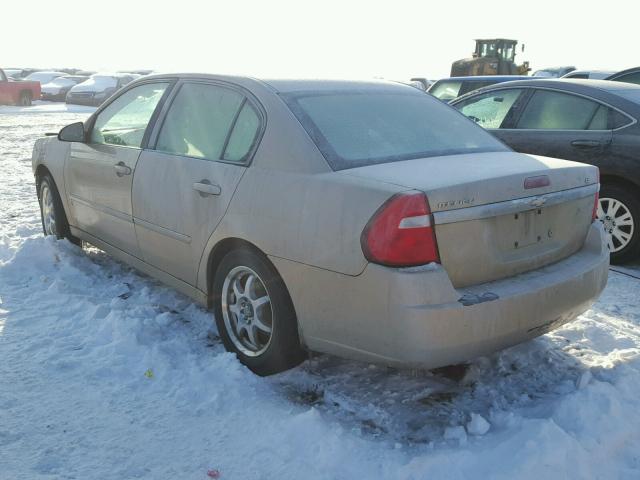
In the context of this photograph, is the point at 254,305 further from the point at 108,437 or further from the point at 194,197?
the point at 108,437

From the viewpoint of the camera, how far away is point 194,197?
11.6ft

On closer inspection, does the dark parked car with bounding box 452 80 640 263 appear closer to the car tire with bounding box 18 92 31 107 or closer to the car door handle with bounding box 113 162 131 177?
the car door handle with bounding box 113 162 131 177

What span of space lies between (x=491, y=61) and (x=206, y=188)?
22776 mm

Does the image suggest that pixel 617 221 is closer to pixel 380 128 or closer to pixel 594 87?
pixel 594 87

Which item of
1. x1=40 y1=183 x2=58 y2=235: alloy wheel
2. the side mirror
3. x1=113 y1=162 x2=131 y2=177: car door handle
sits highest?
the side mirror

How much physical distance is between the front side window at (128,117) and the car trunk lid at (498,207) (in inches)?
75.2

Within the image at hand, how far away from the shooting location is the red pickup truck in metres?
25.7

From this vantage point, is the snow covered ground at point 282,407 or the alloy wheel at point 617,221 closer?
the snow covered ground at point 282,407

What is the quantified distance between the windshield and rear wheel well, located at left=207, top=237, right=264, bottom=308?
369 inches

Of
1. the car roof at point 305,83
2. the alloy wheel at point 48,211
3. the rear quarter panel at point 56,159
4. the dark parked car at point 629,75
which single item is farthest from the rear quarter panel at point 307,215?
the dark parked car at point 629,75

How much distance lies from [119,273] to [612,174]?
3.97 metres

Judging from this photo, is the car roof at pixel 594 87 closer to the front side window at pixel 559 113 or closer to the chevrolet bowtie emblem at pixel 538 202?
the front side window at pixel 559 113

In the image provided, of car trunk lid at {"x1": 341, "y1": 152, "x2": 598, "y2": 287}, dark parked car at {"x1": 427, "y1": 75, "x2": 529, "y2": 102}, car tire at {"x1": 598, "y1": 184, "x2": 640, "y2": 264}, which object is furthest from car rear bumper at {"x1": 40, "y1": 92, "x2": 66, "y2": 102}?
car trunk lid at {"x1": 341, "y1": 152, "x2": 598, "y2": 287}

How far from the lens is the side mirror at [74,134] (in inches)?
188
